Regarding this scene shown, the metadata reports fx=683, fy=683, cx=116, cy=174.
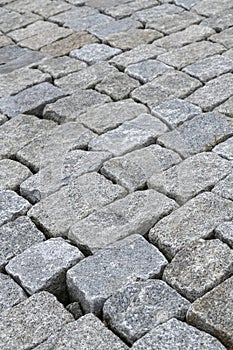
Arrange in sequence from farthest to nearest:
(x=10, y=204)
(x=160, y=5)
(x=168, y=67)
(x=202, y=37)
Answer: (x=160, y=5), (x=202, y=37), (x=168, y=67), (x=10, y=204)

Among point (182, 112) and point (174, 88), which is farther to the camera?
point (174, 88)

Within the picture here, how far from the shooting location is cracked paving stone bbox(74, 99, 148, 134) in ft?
13.6

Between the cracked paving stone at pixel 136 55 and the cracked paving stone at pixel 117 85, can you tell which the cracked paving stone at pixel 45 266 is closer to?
the cracked paving stone at pixel 117 85

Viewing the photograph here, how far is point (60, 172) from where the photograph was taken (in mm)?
3732

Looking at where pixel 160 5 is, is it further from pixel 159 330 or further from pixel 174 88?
pixel 159 330

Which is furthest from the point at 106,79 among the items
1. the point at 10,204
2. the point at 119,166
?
the point at 10,204

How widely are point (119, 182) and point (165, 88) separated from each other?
3.69 ft

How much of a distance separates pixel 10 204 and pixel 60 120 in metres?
0.96

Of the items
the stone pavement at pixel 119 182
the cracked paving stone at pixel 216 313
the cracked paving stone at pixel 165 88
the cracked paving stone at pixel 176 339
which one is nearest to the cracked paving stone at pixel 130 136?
the stone pavement at pixel 119 182

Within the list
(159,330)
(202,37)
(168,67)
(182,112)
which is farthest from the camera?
(202,37)

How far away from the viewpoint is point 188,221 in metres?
3.18

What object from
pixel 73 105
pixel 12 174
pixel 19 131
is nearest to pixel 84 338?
pixel 12 174

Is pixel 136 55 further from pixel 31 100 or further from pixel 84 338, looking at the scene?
pixel 84 338

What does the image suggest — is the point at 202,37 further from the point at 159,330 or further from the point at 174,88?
the point at 159,330
